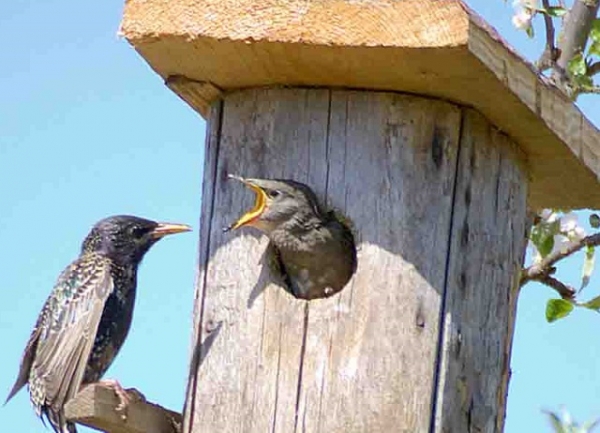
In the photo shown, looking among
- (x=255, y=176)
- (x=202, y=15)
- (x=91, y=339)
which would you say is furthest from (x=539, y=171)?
(x=91, y=339)

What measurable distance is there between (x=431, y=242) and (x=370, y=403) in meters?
0.43

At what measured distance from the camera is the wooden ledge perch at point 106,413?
350cm

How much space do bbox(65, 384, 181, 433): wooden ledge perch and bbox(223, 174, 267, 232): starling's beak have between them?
49 cm

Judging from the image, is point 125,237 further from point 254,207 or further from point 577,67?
point 577,67

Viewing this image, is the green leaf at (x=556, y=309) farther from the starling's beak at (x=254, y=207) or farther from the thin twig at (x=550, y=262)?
the starling's beak at (x=254, y=207)

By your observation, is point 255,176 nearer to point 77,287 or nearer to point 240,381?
point 240,381

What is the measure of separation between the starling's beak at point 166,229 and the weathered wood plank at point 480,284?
114cm

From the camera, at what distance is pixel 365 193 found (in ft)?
12.1

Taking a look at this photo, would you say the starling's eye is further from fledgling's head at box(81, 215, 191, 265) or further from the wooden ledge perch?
the wooden ledge perch

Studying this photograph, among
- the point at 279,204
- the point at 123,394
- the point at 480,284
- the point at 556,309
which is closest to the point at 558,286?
the point at 556,309

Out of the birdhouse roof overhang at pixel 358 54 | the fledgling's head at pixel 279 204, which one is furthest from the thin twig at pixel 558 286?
the fledgling's head at pixel 279 204

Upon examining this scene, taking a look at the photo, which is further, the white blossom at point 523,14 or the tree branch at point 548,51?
the white blossom at point 523,14

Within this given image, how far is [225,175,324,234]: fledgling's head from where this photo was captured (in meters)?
3.71

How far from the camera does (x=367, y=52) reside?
11.5ft
